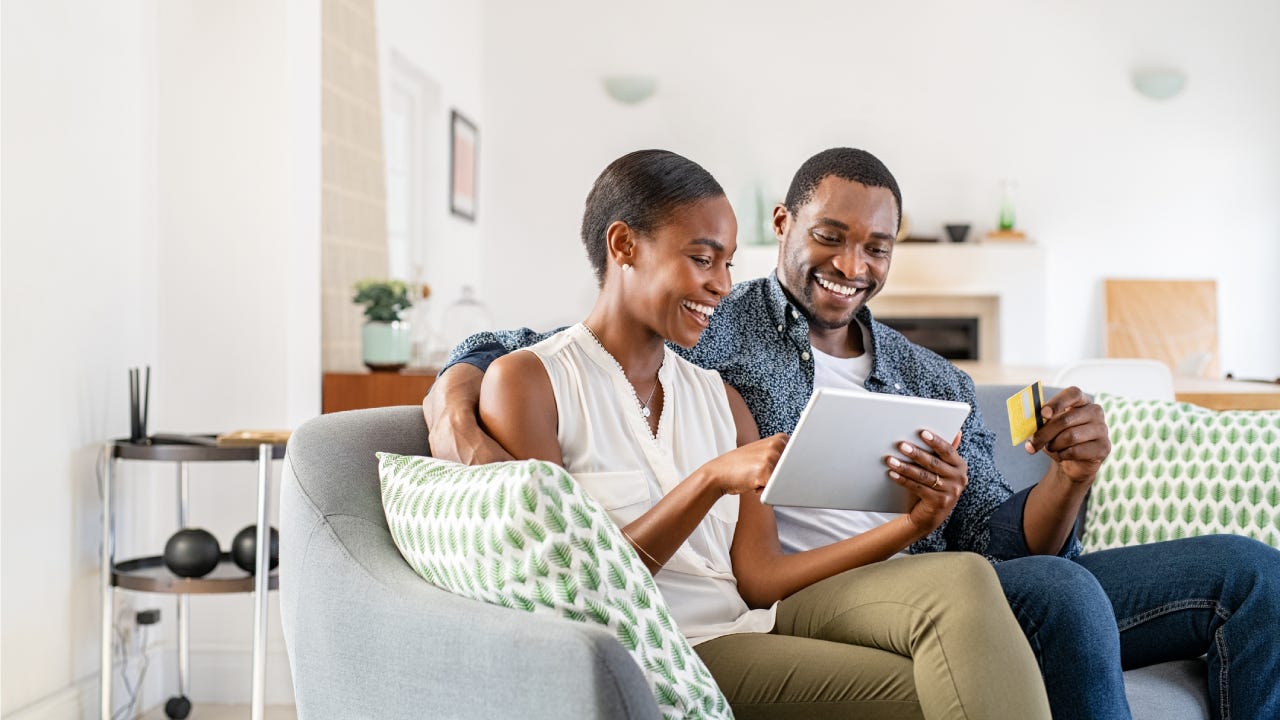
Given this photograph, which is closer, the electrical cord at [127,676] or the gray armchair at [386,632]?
the gray armchair at [386,632]

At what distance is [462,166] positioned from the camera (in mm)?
6070

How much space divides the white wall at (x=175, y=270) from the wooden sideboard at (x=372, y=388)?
0.05 m

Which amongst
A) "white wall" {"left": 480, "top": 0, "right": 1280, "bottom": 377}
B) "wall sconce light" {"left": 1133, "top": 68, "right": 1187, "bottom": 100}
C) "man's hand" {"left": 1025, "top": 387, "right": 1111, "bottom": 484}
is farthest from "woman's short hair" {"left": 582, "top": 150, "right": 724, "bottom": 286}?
"wall sconce light" {"left": 1133, "top": 68, "right": 1187, "bottom": 100}

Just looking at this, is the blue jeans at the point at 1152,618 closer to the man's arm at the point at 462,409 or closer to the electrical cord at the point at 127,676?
the man's arm at the point at 462,409

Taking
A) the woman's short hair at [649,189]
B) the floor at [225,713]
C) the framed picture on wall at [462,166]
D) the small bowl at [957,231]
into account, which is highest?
the framed picture on wall at [462,166]

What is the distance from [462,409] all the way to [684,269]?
0.35m

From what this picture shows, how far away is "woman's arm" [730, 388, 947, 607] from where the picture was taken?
1.63 m

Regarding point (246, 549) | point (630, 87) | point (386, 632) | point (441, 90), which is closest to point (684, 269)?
point (386, 632)

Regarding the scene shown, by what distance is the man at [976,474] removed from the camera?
1.57 m

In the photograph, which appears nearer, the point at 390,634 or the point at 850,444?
the point at 390,634

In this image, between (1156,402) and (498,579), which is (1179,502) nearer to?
(1156,402)

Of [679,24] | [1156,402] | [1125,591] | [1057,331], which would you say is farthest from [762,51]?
[1125,591]

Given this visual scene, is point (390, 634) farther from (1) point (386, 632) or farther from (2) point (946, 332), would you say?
(2) point (946, 332)

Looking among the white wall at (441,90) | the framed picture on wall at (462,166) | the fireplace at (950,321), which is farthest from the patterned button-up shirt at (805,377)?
the fireplace at (950,321)
